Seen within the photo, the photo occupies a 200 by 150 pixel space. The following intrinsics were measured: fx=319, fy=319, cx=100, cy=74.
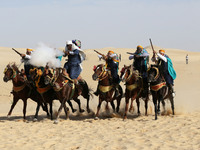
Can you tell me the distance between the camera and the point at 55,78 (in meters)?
10.9

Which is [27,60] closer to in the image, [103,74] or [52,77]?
[52,77]

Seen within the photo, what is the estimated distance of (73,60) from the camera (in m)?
11.7

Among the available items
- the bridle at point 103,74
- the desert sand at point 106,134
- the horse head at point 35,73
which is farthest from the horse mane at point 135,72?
the horse head at point 35,73

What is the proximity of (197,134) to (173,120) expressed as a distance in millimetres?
2423

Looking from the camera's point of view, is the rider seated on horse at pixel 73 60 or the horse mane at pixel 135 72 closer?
the horse mane at pixel 135 72

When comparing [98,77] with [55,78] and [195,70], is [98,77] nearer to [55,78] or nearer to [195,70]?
[55,78]

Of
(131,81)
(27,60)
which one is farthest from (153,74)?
(27,60)

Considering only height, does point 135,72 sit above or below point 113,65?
below

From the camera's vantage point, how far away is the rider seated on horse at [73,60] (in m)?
11.6

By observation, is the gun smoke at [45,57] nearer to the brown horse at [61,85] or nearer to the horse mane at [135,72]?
the brown horse at [61,85]

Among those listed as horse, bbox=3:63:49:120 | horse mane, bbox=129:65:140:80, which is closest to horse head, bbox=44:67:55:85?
horse, bbox=3:63:49:120

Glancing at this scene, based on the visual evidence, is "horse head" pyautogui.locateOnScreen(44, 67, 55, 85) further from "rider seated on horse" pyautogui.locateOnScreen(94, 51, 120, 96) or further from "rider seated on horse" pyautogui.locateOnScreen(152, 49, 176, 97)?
"rider seated on horse" pyautogui.locateOnScreen(152, 49, 176, 97)

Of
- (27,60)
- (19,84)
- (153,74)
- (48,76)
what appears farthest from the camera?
(27,60)

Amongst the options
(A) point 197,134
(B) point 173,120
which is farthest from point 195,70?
(A) point 197,134
